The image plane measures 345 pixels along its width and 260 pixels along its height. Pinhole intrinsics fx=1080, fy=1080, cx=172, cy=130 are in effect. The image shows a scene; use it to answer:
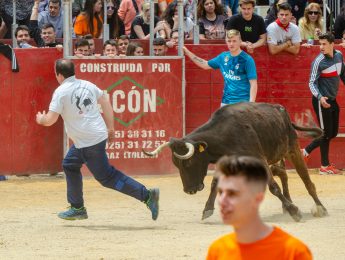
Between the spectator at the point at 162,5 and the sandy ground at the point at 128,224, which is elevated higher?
the spectator at the point at 162,5

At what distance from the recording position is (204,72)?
607 inches

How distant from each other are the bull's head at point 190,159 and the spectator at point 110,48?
4035 mm

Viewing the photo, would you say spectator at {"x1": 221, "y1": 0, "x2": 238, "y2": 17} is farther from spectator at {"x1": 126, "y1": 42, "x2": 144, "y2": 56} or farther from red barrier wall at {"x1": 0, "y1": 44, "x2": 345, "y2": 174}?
spectator at {"x1": 126, "y1": 42, "x2": 144, "y2": 56}

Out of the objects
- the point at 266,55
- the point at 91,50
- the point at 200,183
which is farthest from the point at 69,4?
the point at 200,183

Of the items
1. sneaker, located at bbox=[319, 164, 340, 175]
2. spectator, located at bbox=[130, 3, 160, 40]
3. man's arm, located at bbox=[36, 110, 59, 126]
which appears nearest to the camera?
man's arm, located at bbox=[36, 110, 59, 126]

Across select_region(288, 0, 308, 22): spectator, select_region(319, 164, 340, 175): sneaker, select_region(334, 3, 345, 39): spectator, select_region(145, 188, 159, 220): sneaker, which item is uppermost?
select_region(288, 0, 308, 22): spectator

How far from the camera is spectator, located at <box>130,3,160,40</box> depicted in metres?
15.9

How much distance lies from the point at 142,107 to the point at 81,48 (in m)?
1.24

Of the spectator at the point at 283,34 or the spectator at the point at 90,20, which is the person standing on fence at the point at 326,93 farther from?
the spectator at the point at 90,20

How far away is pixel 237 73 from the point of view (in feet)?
40.9

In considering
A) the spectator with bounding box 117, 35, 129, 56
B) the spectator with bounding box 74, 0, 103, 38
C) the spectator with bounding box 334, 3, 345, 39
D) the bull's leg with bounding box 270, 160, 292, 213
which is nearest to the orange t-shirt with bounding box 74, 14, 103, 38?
the spectator with bounding box 74, 0, 103, 38

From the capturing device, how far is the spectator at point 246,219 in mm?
3938

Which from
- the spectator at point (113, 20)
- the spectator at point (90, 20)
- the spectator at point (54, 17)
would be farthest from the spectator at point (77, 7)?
the spectator at point (90, 20)

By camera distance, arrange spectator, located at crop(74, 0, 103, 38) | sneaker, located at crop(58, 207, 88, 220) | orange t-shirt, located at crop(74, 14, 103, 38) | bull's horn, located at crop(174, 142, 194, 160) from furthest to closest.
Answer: orange t-shirt, located at crop(74, 14, 103, 38), spectator, located at crop(74, 0, 103, 38), sneaker, located at crop(58, 207, 88, 220), bull's horn, located at crop(174, 142, 194, 160)
